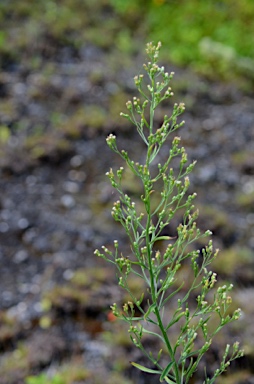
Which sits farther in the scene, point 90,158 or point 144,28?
point 144,28

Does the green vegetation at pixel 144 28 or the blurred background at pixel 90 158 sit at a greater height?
the green vegetation at pixel 144 28

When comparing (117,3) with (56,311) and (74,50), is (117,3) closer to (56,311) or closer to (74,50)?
(74,50)

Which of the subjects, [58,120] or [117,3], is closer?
[58,120]

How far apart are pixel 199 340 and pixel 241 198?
2041 millimetres

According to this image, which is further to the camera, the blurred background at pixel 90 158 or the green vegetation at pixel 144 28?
the green vegetation at pixel 144 28

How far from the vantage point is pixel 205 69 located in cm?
704

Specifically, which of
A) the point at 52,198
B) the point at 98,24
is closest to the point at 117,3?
the point at 98,24

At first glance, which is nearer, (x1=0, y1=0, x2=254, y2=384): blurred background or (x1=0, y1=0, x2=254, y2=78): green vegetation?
(x1=0, y1=0, x2=254, y2=384): blurred background

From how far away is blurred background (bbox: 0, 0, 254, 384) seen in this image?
148 inches

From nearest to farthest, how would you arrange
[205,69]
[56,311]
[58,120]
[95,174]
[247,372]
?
[247,372], [56,311], [95,174], [58,120], [205,69]

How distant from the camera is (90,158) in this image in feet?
18.8

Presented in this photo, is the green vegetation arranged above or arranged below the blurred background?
above

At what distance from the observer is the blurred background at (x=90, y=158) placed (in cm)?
375

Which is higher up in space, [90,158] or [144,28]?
[144,28]
